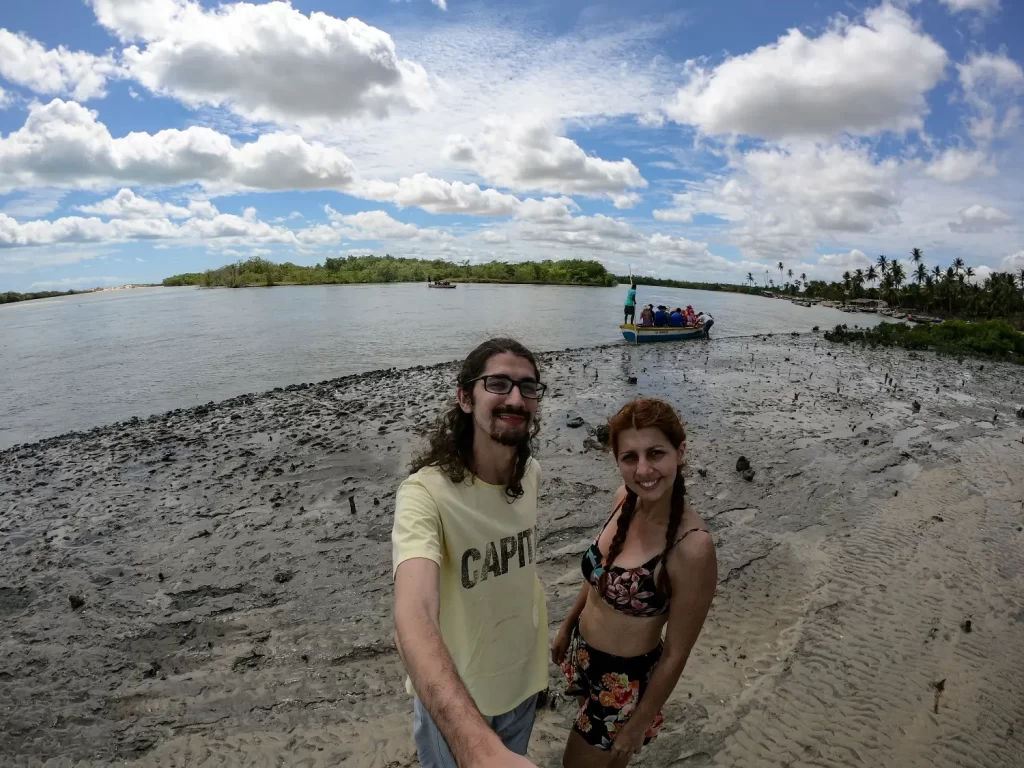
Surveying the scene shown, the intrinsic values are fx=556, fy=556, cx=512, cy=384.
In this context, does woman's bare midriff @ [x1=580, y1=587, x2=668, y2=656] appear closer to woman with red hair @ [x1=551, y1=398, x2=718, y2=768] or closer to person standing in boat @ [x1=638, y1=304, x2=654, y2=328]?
woman with red hair @ [x1=551, y1=398, x2=718, y2=768]

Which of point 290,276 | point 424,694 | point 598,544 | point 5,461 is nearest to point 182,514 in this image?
point 5,461

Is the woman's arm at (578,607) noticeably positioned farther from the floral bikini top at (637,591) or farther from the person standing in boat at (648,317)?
the person standing in boat at (648,317)

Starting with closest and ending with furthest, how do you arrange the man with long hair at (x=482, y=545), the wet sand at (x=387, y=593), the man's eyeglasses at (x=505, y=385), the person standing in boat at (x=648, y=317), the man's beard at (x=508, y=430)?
the man with long hair at (x=482, y=545)
the man's beard at (x=508, y=430)
the man's eyeglasses at (x=505, y=385)
the wet sand at (x=387, y=593)
the person standing in boat at (x=648, y=317)

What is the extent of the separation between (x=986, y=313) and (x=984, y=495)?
9887 centimetres

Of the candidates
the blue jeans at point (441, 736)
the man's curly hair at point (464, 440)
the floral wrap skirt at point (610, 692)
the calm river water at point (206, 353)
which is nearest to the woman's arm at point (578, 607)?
the floral wrap skirt at point (610, 692)

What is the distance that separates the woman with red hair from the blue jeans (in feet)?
1.76

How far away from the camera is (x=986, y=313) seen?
84625mm

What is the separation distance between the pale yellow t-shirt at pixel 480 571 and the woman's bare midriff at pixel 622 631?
→ 569mm

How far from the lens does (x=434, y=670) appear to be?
1.78m

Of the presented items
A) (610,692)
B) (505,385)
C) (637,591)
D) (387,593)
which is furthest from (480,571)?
(387,593)

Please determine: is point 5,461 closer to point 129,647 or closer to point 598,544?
point 129,647

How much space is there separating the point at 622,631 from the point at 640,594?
0.90 feet

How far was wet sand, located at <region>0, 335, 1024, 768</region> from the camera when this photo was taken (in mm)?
4852

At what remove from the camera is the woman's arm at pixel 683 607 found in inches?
105
